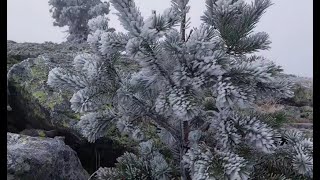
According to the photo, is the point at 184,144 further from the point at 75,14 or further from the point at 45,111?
the point at 75,14

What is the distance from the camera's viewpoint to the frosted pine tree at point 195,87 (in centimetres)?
279

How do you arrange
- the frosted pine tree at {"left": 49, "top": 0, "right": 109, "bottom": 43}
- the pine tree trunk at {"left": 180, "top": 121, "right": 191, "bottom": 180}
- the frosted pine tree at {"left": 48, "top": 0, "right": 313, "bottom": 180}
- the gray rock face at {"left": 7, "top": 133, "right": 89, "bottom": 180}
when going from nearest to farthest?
the frosted pine tree at {"left": 48, "top": 0, "right": 313, "bottom": 180}, the pine tree trunk at {"left": 180, "top": 121, "right": 191, "bottom": 180}, the gray rock face at {"left": 7, "top": 133, "right": 89, "bottom": 180}, the frosted pine tree at {"left": 49, "top": 0, "right": 109, "bottom": 43}

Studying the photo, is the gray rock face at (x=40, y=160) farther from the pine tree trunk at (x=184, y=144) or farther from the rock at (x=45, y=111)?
the pine tree trunk at (x=184, y=144)

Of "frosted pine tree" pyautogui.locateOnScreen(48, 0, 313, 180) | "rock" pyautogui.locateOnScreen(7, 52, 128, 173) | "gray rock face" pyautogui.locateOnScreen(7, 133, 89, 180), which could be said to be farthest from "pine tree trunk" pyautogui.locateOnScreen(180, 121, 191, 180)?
"rock" pyautogui.locateOnScreen(7, 52, 128, 173)

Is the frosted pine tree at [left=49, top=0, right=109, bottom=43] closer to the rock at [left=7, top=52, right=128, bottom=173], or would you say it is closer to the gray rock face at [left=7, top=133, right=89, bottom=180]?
the rock at [left=7, top=52, right=128, bottom=173]

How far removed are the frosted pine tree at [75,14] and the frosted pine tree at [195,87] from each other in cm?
1201

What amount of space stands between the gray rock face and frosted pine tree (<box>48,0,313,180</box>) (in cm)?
86

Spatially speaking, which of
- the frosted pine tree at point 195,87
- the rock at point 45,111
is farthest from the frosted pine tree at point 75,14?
the frosted pine tree at point 195,87

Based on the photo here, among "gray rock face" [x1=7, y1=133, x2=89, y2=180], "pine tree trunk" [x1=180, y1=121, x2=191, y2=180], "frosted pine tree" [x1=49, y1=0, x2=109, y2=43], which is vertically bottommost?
"gray rock face" [x1=7, y1=133, x2=89, y2=180]

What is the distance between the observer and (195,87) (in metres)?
2.82

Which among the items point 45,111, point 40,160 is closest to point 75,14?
point 45,111

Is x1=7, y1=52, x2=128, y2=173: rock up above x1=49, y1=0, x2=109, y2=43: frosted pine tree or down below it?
below

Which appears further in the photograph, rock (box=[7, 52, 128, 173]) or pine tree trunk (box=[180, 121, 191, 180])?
rock (box=[7, 52, 128, 173])

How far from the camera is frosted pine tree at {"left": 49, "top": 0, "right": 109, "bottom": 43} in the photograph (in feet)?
49.1
